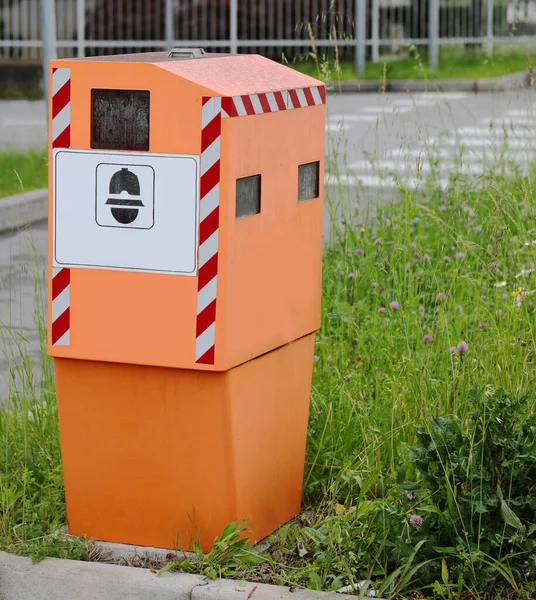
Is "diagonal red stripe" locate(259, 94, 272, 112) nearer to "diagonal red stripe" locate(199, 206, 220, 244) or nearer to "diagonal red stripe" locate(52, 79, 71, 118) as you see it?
"diagonal red stripe" locate(199, 206, 220, 244)

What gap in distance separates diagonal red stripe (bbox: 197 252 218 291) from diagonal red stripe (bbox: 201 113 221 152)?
0.31 metres

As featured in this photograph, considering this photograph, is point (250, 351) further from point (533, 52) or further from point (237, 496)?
point (533, 52)

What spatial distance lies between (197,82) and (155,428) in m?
1.01

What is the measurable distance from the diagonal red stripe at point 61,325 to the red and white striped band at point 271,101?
2.53ft

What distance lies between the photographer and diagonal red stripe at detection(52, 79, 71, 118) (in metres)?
3.71

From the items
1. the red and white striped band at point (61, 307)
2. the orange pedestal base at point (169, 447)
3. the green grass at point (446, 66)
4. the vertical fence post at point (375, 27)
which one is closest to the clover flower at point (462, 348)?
the orange pedestal base at point (169, 447)

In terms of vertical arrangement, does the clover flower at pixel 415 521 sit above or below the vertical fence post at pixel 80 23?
below

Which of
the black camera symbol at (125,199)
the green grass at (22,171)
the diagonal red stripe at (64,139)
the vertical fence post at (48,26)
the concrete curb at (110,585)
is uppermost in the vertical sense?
the vertical fence post at (48,26)

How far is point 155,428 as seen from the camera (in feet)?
12.4

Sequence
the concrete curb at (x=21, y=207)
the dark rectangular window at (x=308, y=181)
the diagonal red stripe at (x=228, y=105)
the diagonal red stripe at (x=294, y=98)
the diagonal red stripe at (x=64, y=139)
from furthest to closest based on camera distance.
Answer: the concrete curb at (x=21, y=207)
the dark rectangular window at (x=308, y=181)
the diagonal red stripe at (x=294, y=98)
the diagonal red stripe at (x=64, y=139)
the diagonal red stripe at (x=228, y=105)

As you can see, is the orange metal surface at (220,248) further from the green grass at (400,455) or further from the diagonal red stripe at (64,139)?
the green grass at (400,455)

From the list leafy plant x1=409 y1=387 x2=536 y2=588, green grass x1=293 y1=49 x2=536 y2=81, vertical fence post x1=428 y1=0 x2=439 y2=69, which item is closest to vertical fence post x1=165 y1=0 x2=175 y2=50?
green grass x1=293 y1=49 x2=536 y2=81

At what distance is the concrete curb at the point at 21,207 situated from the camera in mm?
9340

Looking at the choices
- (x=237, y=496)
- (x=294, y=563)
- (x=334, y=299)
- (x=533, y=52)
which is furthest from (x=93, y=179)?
(x=533, y=52)
